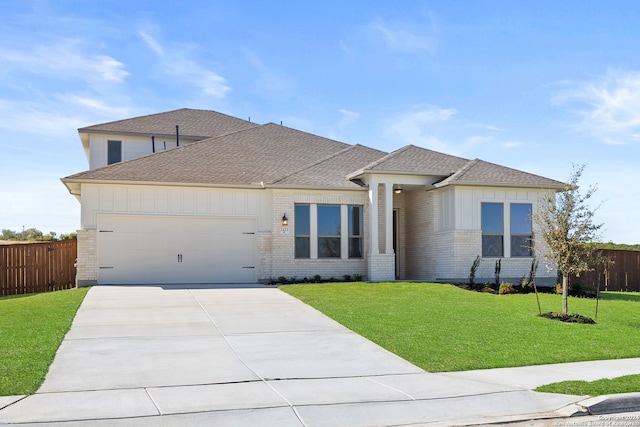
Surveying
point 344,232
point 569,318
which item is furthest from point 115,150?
point 569,318

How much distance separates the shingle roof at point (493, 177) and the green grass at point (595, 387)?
13273mm

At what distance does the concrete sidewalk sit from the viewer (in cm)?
746

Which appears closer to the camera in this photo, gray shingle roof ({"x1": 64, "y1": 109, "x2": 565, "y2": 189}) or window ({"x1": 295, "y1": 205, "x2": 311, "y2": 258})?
gray shingle roof ({"x1": 64, "y1": 109, "x2": 565, "y2": 189})

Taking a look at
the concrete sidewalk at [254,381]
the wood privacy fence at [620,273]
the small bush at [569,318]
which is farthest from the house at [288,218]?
the concrete sidewalk at [254,381]

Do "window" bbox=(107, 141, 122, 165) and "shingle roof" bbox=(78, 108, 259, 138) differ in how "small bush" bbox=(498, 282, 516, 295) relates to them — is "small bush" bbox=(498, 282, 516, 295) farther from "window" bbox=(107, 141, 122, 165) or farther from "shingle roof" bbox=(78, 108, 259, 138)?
"window" bbox=(107, 141, 122, 165)

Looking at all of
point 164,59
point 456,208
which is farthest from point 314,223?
point 164,59

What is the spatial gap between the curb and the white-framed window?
1496 centimetres

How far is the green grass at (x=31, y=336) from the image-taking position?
344 inches

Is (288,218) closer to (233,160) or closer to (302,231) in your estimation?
(302,231)

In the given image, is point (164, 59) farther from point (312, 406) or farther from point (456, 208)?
point (312, 406)

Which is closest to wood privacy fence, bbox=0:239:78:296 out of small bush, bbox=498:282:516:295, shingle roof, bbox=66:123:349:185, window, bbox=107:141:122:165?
shingle roof, bbox=66:123:349:185

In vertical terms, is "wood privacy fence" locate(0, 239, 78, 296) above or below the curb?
above

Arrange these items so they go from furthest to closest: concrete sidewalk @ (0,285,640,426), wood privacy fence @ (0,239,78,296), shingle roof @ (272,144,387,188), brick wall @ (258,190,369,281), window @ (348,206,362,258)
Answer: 1. window @ (348,206,362,258)
2. wood privacy fence @ (0,239,78,296)
3. shingle roof @ (272,144,387,188)
4. brick wall @ (258,190,369,281)
5. concrete sidewalk @ (0,285,640,426)

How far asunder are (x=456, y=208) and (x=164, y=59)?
11.1 metres
